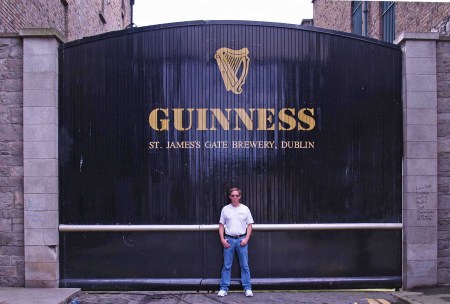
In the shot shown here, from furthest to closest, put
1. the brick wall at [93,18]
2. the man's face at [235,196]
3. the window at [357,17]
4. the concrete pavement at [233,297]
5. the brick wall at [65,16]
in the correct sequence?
the window at [357,17] → the brick wall at [93,18] → the brick wall at [65,16] → the man's face at [235,196] → the concrete pavement at [233,297]

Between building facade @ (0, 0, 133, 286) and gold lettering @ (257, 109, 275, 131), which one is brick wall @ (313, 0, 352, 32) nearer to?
gold lettering @ (257, 109, 275, 131)

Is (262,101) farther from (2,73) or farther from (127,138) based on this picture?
(2,73)

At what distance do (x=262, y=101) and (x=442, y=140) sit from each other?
3.18 metres

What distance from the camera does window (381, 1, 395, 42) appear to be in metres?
15.1

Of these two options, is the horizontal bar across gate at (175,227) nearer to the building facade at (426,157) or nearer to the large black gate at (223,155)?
the large black gate at (223,155)

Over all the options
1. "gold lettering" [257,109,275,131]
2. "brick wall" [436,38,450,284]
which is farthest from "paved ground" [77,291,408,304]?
"gold lettering" [257,109,275,131]

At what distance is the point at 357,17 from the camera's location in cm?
1895

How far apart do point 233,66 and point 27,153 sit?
379 cm

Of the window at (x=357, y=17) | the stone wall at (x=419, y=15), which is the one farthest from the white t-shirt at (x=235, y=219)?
the window at (x=357, y=17)

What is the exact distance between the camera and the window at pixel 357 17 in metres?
18.5

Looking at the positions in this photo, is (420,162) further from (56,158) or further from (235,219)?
(56,158)

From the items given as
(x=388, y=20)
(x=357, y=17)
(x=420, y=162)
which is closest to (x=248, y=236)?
(x=420, y=162)

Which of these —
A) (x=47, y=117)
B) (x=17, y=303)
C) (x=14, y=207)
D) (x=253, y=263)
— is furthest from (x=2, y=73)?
(x=253, y=263)

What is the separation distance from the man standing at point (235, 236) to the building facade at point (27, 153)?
2.84 m
